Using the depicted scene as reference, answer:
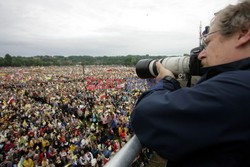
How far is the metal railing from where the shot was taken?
909 mm

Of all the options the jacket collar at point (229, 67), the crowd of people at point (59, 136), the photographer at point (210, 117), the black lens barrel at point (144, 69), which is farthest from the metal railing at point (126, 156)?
the crowd of people at point (59, 136)

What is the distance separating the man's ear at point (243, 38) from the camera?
1036mm

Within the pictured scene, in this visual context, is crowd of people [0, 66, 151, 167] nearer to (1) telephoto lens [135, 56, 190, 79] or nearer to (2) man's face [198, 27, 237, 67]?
(1) telephoto lens [135, 56, 190, 79]

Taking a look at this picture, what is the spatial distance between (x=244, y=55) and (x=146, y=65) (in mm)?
895

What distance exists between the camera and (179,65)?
5.22 feet

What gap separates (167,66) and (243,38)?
2.12 feet

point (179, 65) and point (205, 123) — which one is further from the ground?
point (179, 65)

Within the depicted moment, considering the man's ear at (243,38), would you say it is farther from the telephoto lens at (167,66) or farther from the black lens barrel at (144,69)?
the black lens barrel at (144,69)

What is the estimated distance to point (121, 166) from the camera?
0.91m

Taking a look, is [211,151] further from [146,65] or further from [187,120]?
[146,65]

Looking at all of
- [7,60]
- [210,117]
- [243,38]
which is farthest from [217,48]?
[7,60]

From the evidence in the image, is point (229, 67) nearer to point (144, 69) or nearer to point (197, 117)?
point (197, 117)

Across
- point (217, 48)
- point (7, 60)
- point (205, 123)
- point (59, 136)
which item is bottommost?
point (59, 136)

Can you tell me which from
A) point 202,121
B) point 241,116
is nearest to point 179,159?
point 202,121
